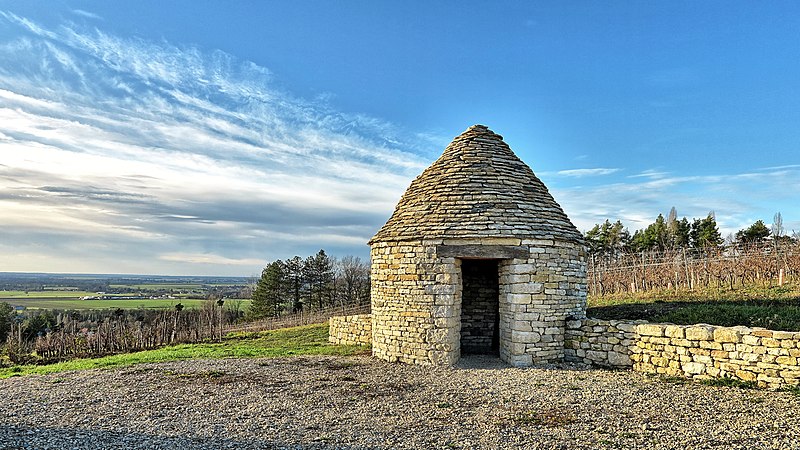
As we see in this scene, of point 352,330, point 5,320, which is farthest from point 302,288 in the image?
point 352,330

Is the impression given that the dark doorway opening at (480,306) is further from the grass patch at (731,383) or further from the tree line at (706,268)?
the grass patch at (731,383)

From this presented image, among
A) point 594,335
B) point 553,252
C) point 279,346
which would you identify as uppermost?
point 553,252

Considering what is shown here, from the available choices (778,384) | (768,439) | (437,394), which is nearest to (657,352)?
(778,384)

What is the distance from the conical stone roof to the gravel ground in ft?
10.4

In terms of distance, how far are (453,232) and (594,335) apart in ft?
12.7

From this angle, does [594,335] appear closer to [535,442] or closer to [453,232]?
[453,232]

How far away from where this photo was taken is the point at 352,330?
1500 centimetres

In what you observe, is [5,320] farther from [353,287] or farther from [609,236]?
[609,236]

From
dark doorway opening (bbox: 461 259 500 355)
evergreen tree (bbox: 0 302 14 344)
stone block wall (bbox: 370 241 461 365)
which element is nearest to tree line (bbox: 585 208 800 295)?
dark doorway opening (bbox: 461 259 500 355)

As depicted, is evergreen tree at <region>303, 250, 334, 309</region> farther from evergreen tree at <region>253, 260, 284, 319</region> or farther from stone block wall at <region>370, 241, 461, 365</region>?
stone block wall at <region>370, 241, 461, 365</region>

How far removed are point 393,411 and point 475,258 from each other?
A: 4425 millimetres

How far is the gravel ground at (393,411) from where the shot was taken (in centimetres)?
633

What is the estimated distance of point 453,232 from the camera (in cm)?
1103

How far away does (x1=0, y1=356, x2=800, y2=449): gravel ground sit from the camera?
20.8ft
